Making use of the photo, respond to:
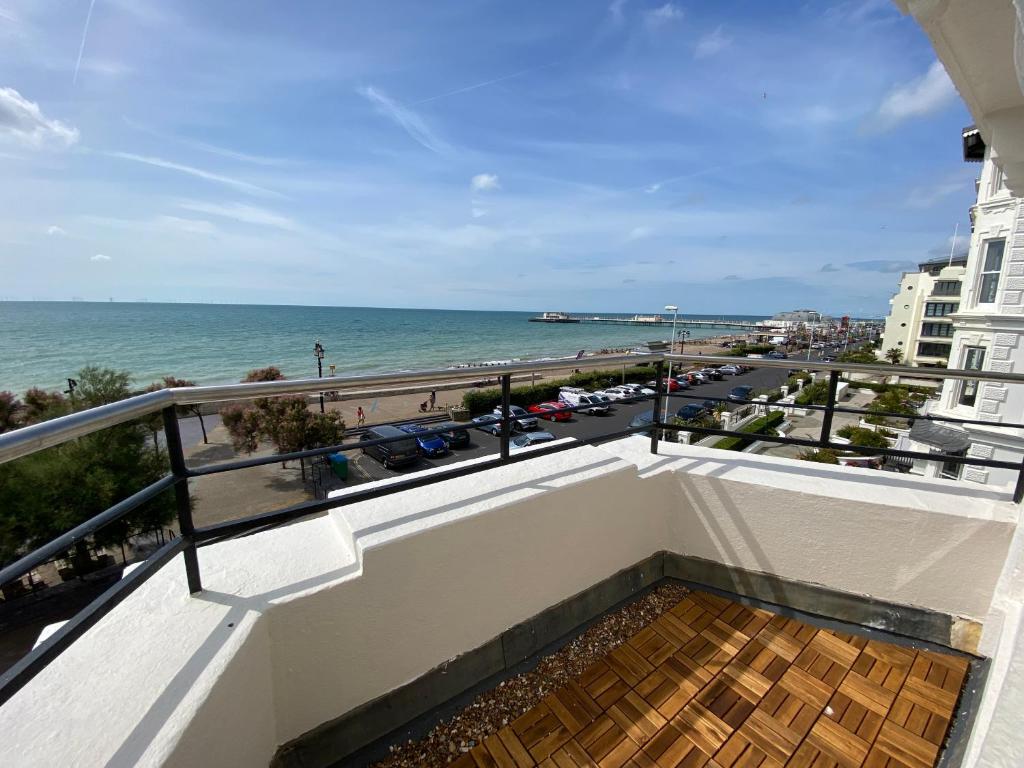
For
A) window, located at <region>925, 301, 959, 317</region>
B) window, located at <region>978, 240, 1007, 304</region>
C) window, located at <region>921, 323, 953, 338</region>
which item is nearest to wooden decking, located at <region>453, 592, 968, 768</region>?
window, located at <region>978, 240, 1007, 304</region>

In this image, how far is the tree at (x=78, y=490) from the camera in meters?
8.88

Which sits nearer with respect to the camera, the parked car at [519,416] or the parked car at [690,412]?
the parked car at [519,416]

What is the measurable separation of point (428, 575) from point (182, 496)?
815mm

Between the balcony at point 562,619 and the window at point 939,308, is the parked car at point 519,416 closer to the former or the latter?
the balcony at point 562,619

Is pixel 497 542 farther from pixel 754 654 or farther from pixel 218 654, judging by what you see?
pixel 754 654

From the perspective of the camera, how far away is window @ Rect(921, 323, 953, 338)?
36.5m

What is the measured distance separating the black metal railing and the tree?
376 inches

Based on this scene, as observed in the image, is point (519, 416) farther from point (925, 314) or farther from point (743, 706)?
point (925, 314)

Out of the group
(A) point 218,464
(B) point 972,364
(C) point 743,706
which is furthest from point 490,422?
(B) point 972,364

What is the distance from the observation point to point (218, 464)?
1168mm

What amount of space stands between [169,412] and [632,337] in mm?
79743

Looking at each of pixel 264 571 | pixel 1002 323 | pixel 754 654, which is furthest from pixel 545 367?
pixel 1002 323

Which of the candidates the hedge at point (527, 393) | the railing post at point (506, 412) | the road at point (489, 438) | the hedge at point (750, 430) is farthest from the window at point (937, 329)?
the railing post at point (506, 412)

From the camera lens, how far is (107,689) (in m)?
1.00
